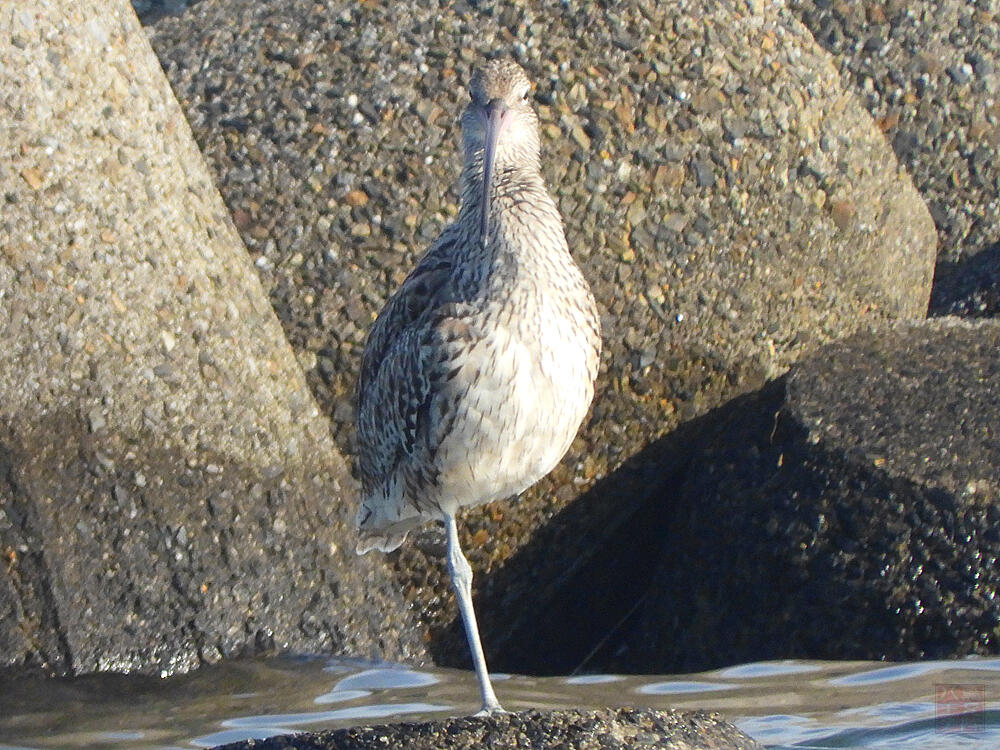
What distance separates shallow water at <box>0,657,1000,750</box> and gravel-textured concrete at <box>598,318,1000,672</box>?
0.17m

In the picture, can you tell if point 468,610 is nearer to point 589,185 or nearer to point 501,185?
point 501,185

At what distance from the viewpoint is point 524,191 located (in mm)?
5199

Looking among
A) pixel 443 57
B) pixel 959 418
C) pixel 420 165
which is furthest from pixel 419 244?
pixel 959 418

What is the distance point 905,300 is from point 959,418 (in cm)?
124

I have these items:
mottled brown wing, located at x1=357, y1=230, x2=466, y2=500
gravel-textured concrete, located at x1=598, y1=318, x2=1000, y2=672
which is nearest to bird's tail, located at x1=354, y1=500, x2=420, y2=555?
mottled brown wing, located at x1=357, y1=230, x2=466, y2=500

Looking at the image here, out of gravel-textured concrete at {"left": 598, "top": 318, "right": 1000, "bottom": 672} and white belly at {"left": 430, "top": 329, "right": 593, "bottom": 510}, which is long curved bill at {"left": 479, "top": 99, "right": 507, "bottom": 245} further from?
gravel-textured concrete at {"left": 598, "top": 318, "right": 1000, "bottom": 672}

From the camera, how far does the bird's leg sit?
16.3 feet

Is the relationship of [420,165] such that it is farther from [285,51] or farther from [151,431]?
[151,431]

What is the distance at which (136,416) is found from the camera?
5.68 meters

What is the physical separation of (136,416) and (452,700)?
1.50 meters

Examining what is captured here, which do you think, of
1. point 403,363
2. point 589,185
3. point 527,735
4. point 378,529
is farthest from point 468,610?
point 589,185

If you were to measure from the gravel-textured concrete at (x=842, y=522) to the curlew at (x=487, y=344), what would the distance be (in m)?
1.09

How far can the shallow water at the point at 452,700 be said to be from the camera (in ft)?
16.5

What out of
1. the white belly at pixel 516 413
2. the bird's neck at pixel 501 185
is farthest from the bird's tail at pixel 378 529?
the bird's neck at pixel 501 185
